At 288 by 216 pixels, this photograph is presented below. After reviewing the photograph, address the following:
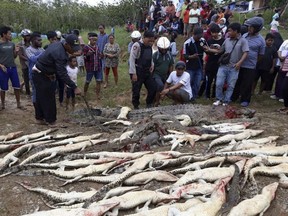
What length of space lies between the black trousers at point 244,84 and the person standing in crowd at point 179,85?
4.08ft

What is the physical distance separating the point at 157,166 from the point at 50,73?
3.01m

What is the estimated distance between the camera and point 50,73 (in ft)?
20.6

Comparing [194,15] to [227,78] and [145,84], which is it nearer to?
[227,78]

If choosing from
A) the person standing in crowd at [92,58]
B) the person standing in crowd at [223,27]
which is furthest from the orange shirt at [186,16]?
the person standing in crowd at [92,58]

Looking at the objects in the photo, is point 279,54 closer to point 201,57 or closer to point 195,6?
point 201,57

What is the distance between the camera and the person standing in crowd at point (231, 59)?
7.30 m

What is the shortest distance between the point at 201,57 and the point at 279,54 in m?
1.85

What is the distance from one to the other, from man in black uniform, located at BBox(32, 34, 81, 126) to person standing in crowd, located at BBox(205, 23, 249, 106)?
332 centimetres

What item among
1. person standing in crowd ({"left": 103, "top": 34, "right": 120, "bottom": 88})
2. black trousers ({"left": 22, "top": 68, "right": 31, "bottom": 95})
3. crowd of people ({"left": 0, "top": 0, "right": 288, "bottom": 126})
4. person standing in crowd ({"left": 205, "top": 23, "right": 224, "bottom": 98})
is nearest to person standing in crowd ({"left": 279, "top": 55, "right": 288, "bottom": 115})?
crowd of people ({"left": 0, "top": 0, "right": 288, "bottom": 126})

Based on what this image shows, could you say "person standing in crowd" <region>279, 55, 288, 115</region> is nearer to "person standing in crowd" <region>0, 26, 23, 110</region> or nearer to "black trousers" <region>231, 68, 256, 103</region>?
"black trousers" <region>231, 68, 256, 103</region>

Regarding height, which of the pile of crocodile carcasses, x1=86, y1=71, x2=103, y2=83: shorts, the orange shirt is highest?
the orange shirt

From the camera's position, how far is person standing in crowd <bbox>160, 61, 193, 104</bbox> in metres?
7.50

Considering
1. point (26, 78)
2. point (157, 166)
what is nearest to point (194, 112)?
point (157, 166)

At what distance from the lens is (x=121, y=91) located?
9.97 m
